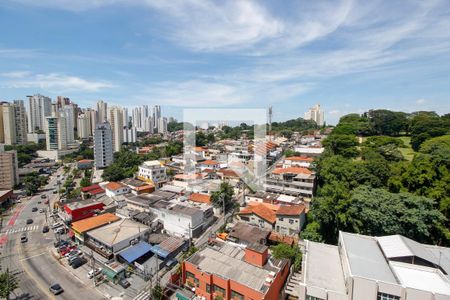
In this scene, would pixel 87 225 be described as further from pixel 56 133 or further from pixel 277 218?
pixel 56 133

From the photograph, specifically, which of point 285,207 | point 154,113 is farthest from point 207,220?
point 154,113

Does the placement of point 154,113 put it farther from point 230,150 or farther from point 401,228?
point 401,228

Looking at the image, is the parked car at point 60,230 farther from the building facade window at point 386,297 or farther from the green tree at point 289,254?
the building facade window at point 386,297

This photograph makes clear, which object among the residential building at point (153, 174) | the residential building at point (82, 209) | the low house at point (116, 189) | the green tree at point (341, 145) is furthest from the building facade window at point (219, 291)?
the green tree at point (341, 145)

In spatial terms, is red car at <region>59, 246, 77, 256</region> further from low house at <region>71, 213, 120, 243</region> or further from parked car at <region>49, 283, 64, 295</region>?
parked car at <region>49, 283, 64, 295</region>

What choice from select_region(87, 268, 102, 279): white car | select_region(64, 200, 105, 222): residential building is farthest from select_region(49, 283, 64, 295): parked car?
select_region(64, 200, 105, 222): residential building

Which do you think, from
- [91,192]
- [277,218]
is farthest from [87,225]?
[277,218]

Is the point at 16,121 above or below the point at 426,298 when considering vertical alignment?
above
